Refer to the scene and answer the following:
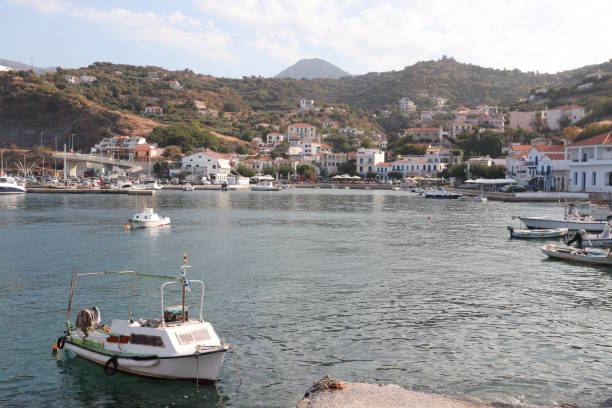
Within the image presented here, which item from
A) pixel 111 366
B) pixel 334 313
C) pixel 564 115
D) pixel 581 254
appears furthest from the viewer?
pixel 564 115

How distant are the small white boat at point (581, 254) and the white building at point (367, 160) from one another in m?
114

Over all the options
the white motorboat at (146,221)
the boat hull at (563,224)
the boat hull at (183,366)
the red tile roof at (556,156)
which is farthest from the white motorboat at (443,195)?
the boat hull at (183,366)

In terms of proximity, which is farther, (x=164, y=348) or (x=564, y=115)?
(x=564, y=115)

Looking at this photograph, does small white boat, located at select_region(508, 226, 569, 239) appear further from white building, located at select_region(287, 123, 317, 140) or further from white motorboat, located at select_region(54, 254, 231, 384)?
white building, located at select_region(287, 123, 317, 140)

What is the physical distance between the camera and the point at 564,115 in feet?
465

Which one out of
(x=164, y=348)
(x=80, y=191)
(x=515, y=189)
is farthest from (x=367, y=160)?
(x=164, y=348)

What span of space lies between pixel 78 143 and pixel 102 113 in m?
12.1

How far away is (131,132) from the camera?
164 meters

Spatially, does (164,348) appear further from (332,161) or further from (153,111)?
(153,111)

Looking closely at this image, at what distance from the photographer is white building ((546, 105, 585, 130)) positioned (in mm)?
139500

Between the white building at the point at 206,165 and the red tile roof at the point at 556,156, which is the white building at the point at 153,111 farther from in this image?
the red tile roof at the point at 556,156

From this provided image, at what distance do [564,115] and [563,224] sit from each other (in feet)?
353

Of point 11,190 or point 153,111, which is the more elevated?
point 153,111

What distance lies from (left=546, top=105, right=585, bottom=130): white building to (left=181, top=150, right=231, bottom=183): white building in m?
81.8
